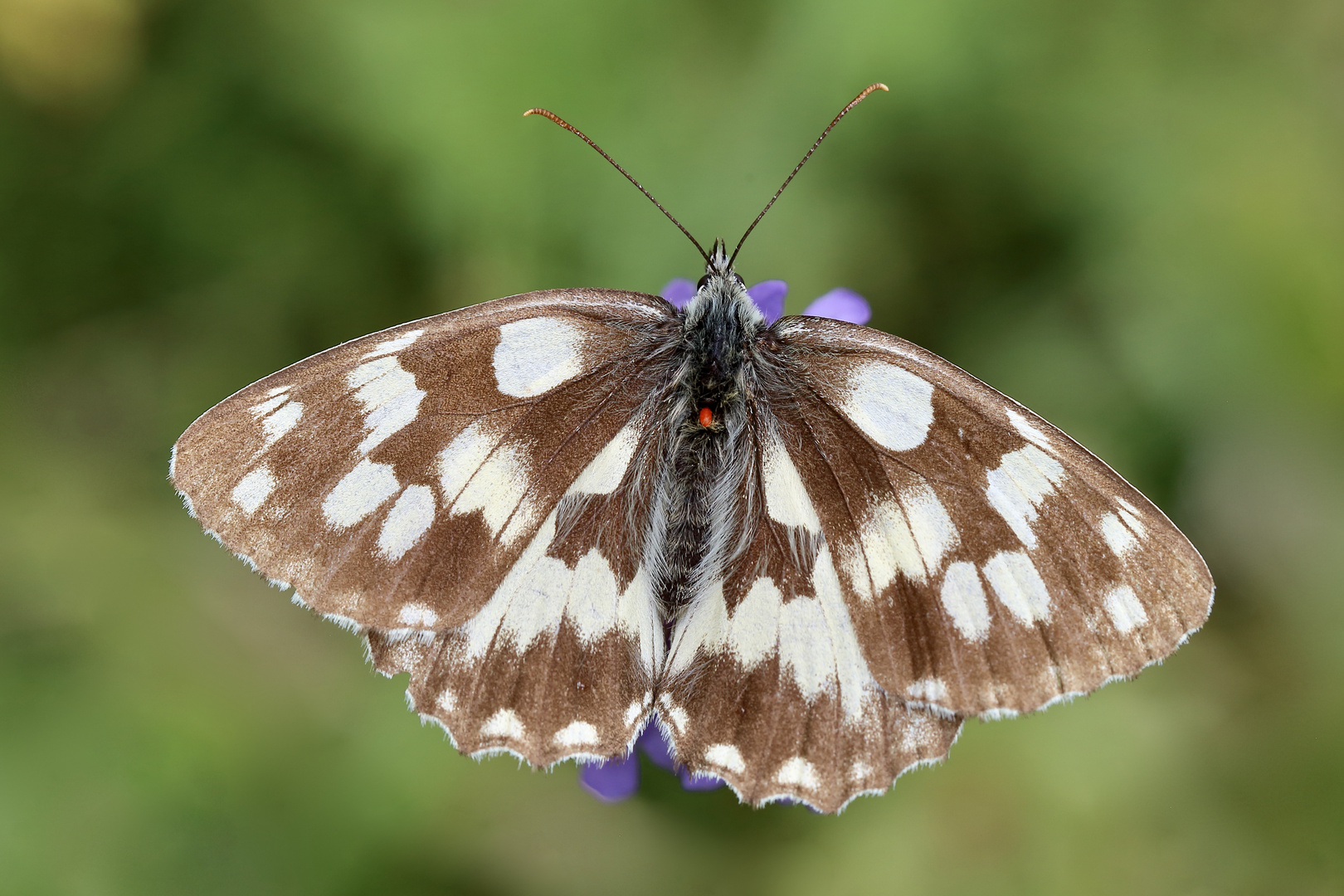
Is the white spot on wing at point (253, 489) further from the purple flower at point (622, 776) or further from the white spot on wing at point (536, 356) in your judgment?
the purple flower at point (622, 776)

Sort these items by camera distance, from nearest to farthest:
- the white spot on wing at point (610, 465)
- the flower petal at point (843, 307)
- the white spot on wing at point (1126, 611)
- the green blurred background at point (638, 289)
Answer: the white spot on wing at point (1126, 611) < the white spot on wing at point (610, 465) < the flower petal at point (843, 307) < the green blurred background at point (638, 289)

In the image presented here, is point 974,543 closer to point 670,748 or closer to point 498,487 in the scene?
point 670,748

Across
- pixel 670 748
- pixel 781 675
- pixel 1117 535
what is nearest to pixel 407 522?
pixel 670 748

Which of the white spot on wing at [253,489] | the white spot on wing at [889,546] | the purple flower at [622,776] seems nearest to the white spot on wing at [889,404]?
the white spot on wing at [889,546]

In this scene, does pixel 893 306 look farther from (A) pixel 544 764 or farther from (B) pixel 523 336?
(A) pixel 544 764

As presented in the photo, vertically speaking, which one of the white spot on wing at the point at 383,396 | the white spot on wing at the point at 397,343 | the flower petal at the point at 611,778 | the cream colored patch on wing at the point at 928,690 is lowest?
the flower petal at the point at 611,778

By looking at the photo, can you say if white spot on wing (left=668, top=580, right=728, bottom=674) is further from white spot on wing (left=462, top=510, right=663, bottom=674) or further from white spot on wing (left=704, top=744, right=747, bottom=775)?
white spot on wing (left=704, top=744, right=747, bottom=775)

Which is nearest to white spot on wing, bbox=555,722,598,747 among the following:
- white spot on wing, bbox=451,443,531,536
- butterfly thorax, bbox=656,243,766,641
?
butterfly thorax, bbox=656,243,766,641

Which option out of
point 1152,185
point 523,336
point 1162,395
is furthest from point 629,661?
point 1152,185
